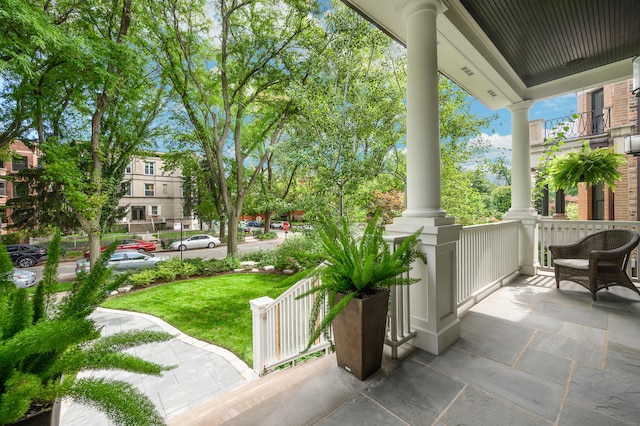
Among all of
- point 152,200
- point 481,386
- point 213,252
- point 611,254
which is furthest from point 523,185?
point 152,200

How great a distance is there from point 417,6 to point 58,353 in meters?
2.89

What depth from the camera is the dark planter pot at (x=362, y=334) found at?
1.66 meters

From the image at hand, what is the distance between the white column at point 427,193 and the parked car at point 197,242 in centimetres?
1609

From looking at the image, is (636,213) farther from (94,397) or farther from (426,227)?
(94,397)

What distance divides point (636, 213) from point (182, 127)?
13.1m

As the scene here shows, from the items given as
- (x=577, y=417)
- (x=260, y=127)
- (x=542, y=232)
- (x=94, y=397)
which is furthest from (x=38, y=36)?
(x=542, y=232)

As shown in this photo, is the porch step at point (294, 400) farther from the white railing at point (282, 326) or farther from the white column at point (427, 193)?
the white railing at point (282, 326)

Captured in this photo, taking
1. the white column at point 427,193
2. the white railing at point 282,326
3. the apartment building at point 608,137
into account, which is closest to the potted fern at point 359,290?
the white column at point 427,193

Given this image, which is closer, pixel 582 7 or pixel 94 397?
pixel 94 397

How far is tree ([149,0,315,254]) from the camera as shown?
8.16 meters

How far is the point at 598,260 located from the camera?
2.99 meters

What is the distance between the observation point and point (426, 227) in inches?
80.8

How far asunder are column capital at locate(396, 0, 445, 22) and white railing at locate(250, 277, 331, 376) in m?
2.70

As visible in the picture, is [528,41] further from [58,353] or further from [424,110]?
[58,353]
